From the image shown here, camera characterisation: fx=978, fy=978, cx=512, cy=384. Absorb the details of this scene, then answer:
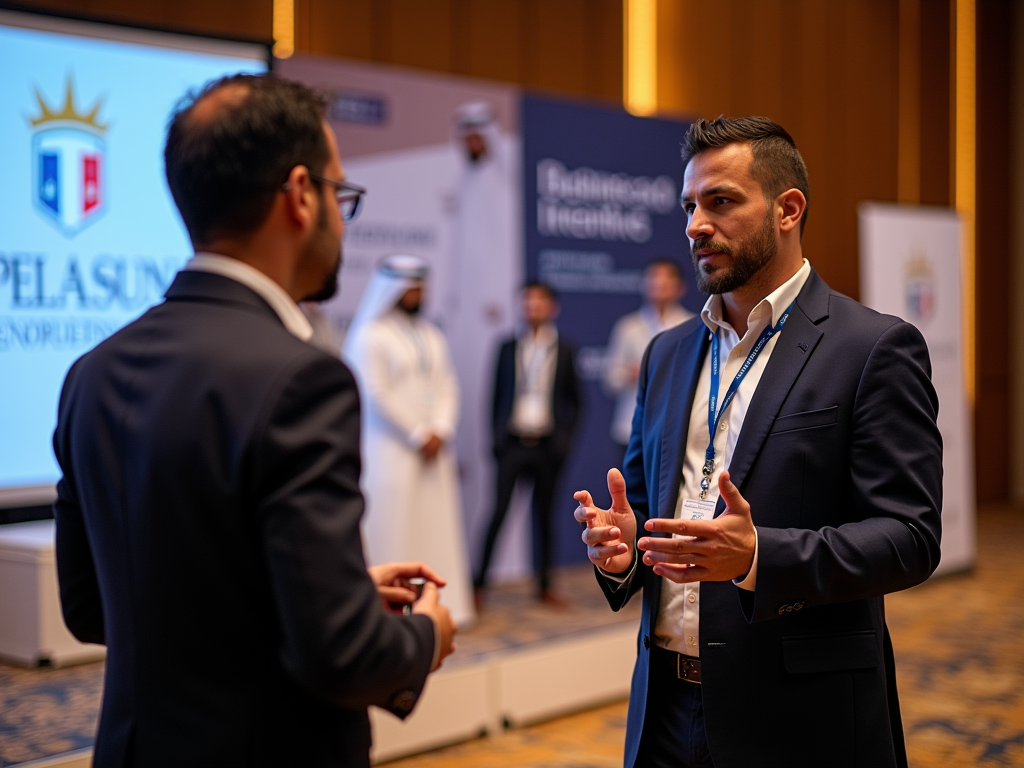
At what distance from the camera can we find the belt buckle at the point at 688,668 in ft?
6.01

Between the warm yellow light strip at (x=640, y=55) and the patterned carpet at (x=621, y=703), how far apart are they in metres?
4.15

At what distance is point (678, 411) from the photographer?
6.43 feet

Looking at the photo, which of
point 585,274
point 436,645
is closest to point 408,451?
point 585,274

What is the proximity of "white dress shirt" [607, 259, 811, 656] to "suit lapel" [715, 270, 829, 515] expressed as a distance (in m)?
0.03

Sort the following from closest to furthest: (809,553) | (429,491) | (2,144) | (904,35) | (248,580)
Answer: (248,580)
(809,553)
(2,144)
(429,491)
(904,35)

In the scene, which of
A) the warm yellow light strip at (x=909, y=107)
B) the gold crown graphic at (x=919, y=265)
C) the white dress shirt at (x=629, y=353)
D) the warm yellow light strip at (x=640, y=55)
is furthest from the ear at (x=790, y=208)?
the warm yellow light strip at (x=909, y=107)

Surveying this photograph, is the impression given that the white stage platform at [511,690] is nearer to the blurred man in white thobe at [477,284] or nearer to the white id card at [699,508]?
the blurred man in white thobe at [477,284]

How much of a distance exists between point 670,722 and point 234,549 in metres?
1.01

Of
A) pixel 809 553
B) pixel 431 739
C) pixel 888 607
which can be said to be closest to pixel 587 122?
pixel 888 607

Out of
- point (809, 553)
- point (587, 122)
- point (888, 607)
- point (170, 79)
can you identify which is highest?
point (587, 122)

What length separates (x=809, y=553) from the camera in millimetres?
1576

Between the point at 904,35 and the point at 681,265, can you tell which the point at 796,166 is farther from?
the point at 904,35

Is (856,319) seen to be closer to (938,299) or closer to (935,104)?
(938,299)

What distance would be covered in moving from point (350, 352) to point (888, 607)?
12.5ft
